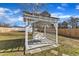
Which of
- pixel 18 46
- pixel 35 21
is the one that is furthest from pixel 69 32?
pixel 18 46

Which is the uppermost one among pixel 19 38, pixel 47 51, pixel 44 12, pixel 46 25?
pixel 44 12

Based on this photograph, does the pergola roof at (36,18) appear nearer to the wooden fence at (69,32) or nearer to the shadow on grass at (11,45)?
the wooden fence at (69,32)

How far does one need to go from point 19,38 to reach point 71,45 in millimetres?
803

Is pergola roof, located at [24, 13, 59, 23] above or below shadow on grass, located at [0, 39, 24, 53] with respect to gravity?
above

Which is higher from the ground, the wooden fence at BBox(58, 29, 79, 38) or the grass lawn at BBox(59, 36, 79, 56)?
the wooden fence at BBox(58, 29, 79, 38)

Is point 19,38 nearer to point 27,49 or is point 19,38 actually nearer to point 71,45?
point 27,49

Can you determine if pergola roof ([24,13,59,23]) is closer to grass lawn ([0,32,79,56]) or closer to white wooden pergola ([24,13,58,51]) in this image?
white wooden pergola ([24,13,58,51])

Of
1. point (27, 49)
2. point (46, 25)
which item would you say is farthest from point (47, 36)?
point (27, 49)

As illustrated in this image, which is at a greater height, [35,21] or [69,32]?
[35,21]

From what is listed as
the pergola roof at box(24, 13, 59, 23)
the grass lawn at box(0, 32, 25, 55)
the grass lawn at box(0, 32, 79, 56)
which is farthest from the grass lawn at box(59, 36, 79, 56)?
the grass lawn at box(0, 32, 25, 55)

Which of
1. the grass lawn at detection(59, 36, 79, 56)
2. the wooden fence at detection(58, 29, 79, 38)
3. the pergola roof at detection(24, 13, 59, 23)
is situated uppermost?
the pergola roof at detection(24, 13, 59, 23)

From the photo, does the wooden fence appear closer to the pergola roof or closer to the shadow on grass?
the pergola roof

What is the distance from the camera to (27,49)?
2.96 m

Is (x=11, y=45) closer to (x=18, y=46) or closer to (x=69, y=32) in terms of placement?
(x=18, y=46)
